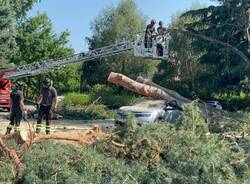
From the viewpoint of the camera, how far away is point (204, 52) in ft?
87.7

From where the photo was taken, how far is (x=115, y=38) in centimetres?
4606

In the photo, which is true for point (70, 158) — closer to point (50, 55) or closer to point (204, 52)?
point (204, 52)

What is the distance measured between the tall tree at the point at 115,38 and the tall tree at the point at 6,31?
1159cm

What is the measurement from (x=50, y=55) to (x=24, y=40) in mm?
2721

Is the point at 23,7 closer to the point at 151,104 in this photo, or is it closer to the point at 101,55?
the point at 101,55

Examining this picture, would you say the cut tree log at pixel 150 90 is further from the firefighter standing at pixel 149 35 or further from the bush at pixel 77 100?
the bush at pixel 77 100

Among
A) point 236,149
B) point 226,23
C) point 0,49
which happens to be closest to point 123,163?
point 236,149

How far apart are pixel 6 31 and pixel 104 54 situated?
1222 cm

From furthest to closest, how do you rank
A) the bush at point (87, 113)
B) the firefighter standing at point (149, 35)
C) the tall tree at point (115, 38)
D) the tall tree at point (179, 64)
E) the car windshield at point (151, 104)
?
the tall tree at point (115, 38) < the tall tree at point (179, 64) < the bush at point (87, 113) < the firefighter standing at point (149, 35) < the car windshield at point (151, 104)

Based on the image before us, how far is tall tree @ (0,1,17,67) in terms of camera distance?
3191 centimetres

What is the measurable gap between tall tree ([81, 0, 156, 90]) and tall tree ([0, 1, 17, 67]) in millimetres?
11591

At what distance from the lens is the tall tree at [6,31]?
31906 millimetres

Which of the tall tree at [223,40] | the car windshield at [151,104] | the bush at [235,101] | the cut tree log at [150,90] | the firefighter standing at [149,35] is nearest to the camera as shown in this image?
the car windshield at [151,104]

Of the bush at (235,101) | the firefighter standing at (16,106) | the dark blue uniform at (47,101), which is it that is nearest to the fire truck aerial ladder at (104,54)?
the dark blue uniform at (47,101)
